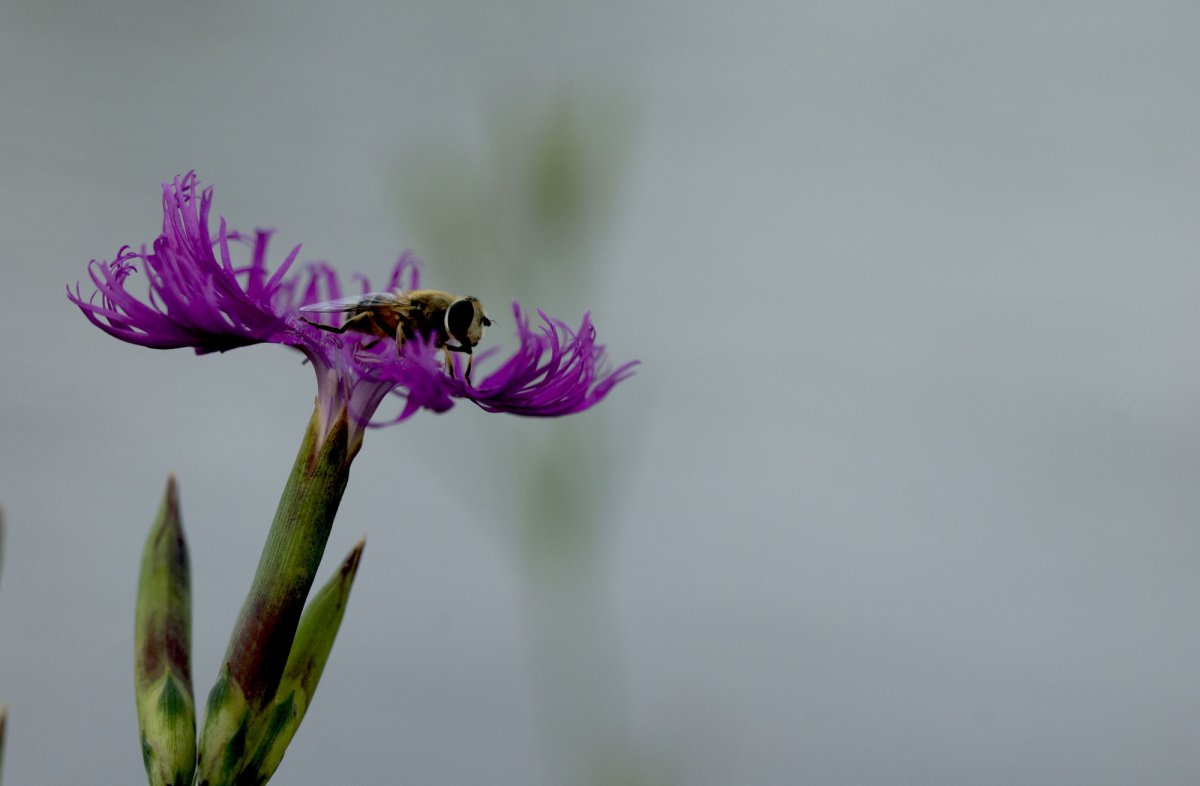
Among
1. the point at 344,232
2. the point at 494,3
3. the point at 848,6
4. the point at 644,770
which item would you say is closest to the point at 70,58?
the point at 344,232

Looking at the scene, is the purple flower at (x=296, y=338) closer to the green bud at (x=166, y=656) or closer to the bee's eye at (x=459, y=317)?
the bee's eye at (x=459, y=317)

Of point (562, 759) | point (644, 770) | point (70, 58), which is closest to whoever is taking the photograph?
point (644, 770)

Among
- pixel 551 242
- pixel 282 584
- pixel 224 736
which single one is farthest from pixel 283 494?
pixel 551 242

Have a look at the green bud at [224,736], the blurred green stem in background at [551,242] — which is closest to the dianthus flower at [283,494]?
the green bud at [224,736]

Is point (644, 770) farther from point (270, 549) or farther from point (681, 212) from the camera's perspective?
point (681, 212)

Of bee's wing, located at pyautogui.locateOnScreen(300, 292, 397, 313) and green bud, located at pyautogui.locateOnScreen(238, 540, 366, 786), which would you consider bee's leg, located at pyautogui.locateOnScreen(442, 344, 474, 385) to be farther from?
green bud, located at pyautogui.locateOnScreen(238, 540, 366, 786)

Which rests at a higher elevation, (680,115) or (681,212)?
(680,115)

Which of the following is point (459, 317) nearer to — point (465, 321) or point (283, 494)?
point (465, 321)

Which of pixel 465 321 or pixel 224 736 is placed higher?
pixel 465 321
